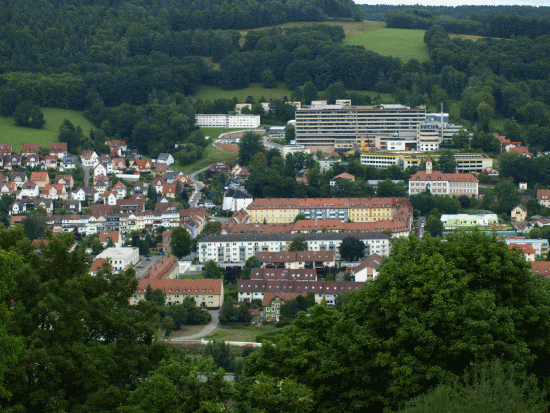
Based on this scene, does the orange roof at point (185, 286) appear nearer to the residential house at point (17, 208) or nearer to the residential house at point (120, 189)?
the residential house at point (17, 208)

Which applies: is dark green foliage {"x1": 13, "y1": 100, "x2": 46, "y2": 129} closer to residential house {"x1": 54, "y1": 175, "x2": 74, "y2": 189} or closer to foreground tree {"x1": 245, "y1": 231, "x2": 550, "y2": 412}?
residential house {"x1": 54, "y1": 175, "x2": 74, "y2": 189}

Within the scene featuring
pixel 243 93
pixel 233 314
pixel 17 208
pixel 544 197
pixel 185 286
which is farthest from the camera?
pixel 243 93

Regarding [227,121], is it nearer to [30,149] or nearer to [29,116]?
[29,116]

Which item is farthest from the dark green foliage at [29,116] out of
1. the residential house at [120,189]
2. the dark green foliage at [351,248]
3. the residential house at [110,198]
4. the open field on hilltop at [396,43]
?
the open field on hilltop at [396,43]

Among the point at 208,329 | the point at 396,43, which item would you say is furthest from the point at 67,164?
the point at 396,43

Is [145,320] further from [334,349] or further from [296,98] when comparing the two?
[296,98]

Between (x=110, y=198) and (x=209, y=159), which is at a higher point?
(x=209, y=159)

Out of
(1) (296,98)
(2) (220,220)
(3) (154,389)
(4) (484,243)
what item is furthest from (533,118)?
(3) (154,389)
